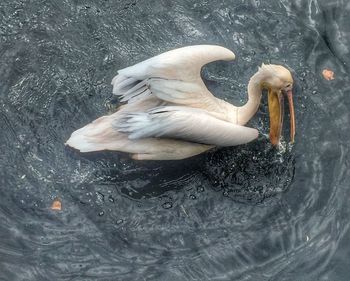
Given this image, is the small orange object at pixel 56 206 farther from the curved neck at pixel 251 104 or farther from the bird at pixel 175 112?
the curved neck at pixel 251 104

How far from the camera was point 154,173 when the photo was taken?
16.7ft

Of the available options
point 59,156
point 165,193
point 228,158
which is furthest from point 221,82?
point 59,156

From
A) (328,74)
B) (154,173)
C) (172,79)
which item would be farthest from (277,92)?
(154,173)

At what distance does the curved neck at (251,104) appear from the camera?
4973 mm

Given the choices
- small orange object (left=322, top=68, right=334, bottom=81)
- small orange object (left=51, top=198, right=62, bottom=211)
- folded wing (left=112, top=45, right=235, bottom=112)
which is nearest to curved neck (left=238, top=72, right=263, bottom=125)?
folded wing (left=112, top=45, right=235, bottom=112)

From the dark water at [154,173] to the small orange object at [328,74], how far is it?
0.05 metres

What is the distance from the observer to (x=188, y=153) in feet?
16.2

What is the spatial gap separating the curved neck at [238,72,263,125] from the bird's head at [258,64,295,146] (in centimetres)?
5

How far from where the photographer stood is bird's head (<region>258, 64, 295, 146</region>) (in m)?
4.86

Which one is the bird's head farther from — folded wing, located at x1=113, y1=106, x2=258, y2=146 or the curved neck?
folded wing, located at x1=113, y1=106, x2=258, y2=146

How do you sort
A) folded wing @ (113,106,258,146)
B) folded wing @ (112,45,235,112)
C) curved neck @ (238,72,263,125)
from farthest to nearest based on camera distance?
curved neck @ (238,72,263,125), folded wing @ (112,45,235,112), folded wing @ (113,106,258,146)

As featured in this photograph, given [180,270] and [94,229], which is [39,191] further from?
[180,270]

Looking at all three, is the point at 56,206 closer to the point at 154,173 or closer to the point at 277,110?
the point at 154,173

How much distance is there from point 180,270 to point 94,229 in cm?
66
